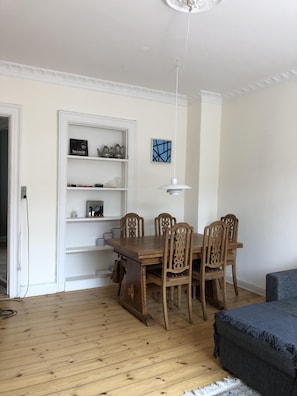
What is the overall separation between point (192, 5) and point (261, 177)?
2428 mm

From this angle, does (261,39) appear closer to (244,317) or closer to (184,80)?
(184,80)

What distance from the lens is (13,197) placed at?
3945mm

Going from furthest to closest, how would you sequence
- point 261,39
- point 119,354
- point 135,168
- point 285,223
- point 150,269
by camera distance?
point 135,168 → point 285,223 → point 150,269 → point 261,39 → point 119,354

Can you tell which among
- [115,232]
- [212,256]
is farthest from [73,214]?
[212,256]

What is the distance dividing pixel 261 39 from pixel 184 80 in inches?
54.2

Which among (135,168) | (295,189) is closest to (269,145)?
(295,189)

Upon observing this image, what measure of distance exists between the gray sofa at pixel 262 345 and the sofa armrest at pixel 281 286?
0.18m

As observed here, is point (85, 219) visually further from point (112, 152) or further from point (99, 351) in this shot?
point (99, 351)

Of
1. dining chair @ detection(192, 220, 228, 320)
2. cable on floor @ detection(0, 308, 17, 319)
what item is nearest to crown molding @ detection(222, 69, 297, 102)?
dining chair @ detection(192, 220, 228, 320)

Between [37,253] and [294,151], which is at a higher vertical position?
[294,151]

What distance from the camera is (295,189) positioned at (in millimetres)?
3824

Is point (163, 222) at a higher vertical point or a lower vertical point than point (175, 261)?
higher

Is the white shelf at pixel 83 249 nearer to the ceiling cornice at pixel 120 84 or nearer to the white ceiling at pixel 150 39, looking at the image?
the ceiling cornice at pixel 120 84

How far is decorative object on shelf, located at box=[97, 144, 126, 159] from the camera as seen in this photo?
464 cm
